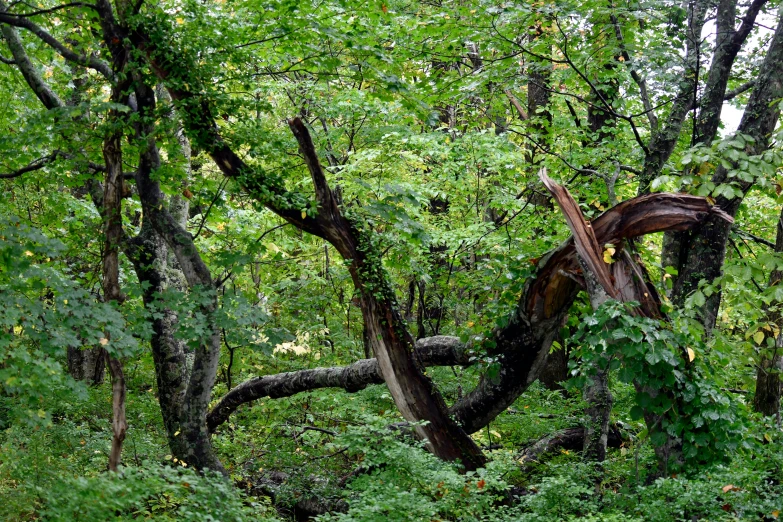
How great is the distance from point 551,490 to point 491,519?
558mm

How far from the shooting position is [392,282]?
765 cm

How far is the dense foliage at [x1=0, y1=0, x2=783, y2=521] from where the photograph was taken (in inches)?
198

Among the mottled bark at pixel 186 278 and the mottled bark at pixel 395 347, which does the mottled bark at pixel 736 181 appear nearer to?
the mottled bark at pixel 395 347

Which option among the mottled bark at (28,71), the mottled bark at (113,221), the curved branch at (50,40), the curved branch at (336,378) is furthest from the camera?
the curved branch at (336,378)

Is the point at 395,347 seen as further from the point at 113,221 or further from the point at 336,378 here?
the point at 113,221

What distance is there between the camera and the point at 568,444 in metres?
8.41

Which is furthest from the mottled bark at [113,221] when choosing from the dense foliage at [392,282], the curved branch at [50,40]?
the curved branch at [50,40]

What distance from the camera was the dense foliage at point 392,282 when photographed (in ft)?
16.5

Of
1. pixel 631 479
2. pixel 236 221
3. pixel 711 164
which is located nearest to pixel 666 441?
pixel 631 479

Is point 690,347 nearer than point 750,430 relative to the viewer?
Yes

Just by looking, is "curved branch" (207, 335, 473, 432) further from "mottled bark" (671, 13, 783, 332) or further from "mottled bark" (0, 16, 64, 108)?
"mottled bark" (0, 16, 64, 108)

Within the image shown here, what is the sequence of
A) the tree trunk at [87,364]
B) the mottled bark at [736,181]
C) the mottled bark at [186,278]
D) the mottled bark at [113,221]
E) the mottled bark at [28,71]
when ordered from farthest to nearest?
1. the tree trunk at [87,364]
2. the mottled bark at [28,71]
3. the mottled bark at [186,278]
4. the mottled bark at [736,181]
5. the mottled bark at [113,221]

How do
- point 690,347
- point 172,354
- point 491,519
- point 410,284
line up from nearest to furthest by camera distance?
point 491,519 → point 690,347 → point 172,354 → point 410,284

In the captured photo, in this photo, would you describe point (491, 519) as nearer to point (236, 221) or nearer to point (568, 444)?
point (568, 444)
